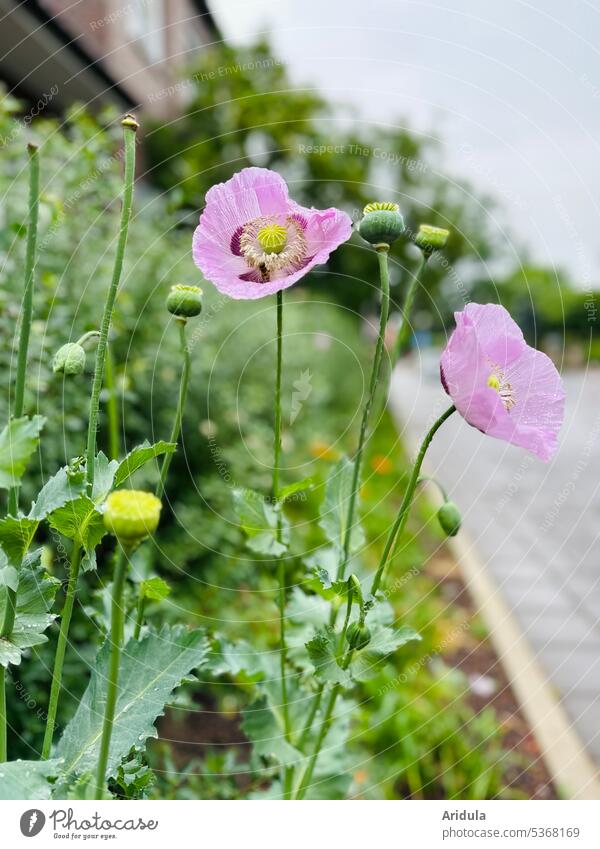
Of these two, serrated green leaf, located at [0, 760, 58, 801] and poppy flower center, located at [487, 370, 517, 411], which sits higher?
poppy flower center, located at [487, 370, 517, 411]

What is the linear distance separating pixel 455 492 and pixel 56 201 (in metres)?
2.79

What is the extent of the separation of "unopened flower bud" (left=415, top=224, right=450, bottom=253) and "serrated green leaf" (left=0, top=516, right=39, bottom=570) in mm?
354

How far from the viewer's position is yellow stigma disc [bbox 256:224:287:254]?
21.9 inches

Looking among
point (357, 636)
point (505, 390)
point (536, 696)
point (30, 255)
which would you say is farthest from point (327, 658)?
point (536, 696)

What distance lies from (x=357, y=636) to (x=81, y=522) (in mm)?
218

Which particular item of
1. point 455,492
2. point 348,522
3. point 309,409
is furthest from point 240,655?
point 455,492

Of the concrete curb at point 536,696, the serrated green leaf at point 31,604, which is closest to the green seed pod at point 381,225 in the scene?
the serrated green leaf at point 31,604

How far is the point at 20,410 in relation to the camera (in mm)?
476

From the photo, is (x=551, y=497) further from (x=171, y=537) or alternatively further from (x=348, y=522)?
(x=348, y=522)

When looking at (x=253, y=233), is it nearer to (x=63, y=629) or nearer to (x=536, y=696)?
(x=63, y=629)

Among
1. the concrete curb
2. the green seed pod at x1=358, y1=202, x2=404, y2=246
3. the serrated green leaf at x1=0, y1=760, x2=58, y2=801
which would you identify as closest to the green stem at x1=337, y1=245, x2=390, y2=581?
the green seed pod at x1=358, y1=202, x2=404, y2=246

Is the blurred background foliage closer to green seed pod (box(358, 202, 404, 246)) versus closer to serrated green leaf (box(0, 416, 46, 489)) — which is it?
green seed pod (box(358, 202, 404, 246))

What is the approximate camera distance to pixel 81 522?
20.3 inches
